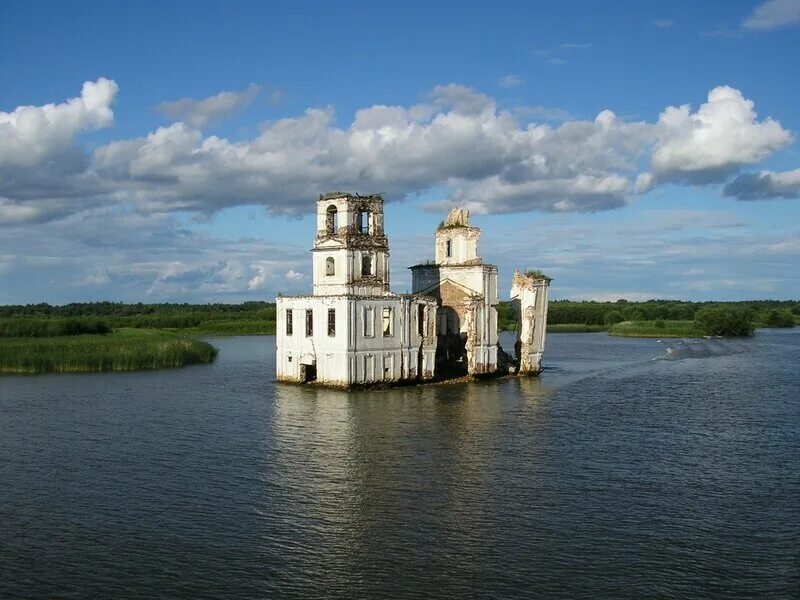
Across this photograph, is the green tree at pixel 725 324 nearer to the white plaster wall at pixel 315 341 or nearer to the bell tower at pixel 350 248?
the bell tower at pixel 350 248

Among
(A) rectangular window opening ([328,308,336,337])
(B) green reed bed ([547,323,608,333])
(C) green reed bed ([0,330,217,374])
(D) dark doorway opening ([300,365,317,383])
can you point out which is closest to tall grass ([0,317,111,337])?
(C) green reed bed ([0,330,217,374])

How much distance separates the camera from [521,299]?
65.4 meters

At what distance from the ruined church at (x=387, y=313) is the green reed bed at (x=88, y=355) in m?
16.9

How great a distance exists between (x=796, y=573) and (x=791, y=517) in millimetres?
4937

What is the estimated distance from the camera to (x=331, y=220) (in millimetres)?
57188

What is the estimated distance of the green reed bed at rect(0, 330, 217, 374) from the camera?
2574 inches

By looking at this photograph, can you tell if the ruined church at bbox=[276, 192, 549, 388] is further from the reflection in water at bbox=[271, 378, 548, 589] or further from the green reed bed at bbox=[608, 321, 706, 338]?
the green reed bed at bbox=[608, 321, 706, 338]

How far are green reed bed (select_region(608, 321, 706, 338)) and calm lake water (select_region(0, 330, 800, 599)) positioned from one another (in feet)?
268

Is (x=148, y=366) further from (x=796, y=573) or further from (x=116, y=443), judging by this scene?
(x=796, y=573)

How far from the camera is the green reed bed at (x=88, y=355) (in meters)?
65.4

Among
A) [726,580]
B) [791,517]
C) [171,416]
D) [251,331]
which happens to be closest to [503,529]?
[726,580]

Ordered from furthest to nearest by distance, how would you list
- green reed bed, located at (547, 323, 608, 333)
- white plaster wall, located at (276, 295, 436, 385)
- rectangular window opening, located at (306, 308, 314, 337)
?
green reed bed, located at (547, 323, 608, 333)
rectangular window opening, located at (306, 308, 314, 337)
white plaster wall, located at (276, 295, 436, 385)

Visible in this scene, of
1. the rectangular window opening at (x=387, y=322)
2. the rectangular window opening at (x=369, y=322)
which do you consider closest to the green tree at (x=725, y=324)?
the rectangular window opening at (x=387, y=322)

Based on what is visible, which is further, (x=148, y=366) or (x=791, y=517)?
(x=148, y=366)
